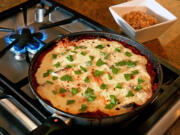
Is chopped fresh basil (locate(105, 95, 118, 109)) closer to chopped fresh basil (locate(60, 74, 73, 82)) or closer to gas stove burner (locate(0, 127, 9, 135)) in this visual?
chopped fresh basil (locate(60, 74, 73, 82))

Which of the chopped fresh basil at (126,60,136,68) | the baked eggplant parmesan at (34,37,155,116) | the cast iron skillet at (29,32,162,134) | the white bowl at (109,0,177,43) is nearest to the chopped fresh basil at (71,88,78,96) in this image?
the baked eggplant parmesan at (34,37,155,116)

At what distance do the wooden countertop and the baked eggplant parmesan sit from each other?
28cm

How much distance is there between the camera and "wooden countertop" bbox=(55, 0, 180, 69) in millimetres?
1379

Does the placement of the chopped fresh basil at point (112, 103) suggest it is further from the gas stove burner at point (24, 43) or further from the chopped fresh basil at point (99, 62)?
the gas stove burner at point (24, 43)

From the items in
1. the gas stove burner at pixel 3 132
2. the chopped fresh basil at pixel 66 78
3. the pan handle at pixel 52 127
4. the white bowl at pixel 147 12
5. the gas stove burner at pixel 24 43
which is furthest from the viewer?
the white bowl at pixel 147 12

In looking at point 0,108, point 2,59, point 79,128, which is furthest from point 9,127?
point 2,59

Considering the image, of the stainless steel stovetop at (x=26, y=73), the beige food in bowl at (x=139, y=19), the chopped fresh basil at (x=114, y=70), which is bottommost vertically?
the stainless steel stovetop at (x=26, y=73)

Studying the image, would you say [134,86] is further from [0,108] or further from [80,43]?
[0,108]

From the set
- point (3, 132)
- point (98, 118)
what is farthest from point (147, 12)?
point (3, 132)

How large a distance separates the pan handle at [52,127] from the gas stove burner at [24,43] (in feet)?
1.62

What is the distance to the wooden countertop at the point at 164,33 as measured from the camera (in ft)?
4.52

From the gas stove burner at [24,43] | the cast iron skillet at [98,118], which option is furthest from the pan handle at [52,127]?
the gas stove burner at [24,43]

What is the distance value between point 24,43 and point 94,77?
0.38 meters

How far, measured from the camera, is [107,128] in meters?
0.90
